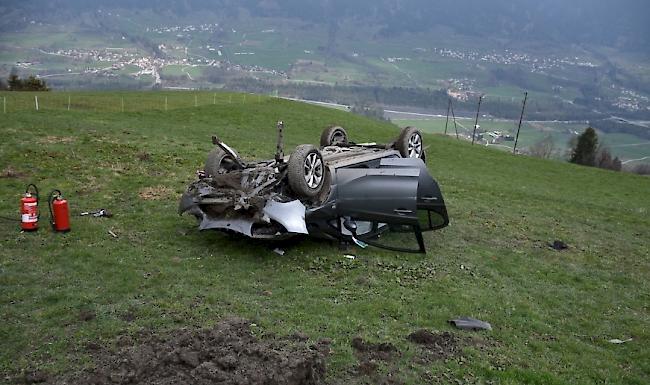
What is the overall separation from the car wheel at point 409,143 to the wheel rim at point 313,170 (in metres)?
4.08

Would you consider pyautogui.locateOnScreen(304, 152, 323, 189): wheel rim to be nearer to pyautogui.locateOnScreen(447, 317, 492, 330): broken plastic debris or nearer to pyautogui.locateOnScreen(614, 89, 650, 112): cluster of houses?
pyautogui.locateOnScreen(447, 317, 492, 330): broken plastic debris

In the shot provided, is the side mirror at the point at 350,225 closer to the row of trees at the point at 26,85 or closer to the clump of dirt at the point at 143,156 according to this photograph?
the clump of dirt at the point at 143,156

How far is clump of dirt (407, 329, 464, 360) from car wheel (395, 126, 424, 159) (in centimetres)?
690

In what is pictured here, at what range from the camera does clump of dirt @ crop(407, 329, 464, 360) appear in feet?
23.0

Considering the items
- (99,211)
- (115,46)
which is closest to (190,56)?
(115,46)

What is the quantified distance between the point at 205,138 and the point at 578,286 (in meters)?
17.9

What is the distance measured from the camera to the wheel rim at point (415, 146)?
552 inches

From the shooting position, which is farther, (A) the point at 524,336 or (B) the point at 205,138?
(B) the point at 205,138

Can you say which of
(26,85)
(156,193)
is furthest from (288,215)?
(26,85)

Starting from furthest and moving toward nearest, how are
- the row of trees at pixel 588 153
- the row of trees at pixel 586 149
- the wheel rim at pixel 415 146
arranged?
the row of trees at pixel 588 153, the row of trees at pixel 586 149, the wheel rim at pixel 415 146

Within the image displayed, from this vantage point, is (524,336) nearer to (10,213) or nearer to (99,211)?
(99,211)

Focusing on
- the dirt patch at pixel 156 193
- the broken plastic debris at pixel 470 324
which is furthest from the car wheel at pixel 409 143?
the dirt patch at pixel 156 193

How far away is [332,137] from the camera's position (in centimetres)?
1452

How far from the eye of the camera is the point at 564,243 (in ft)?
46.9
